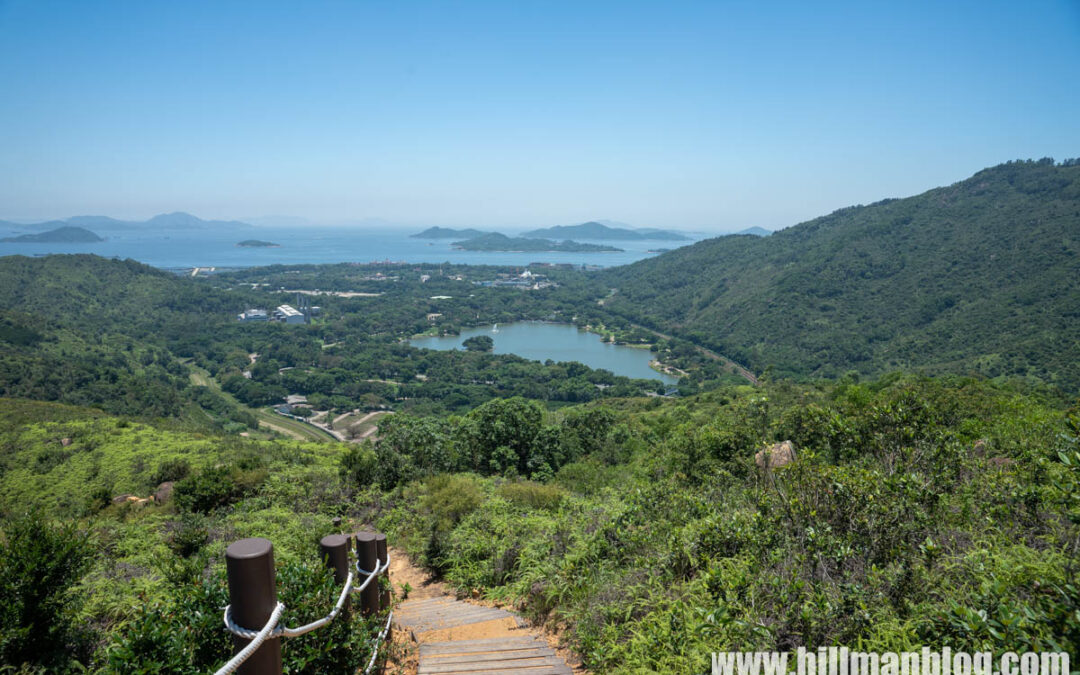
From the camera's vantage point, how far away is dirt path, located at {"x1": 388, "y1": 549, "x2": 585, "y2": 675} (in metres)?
3.21

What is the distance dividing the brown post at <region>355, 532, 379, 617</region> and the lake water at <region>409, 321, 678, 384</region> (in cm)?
4959

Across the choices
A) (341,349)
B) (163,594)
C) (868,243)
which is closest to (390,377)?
(341,349)

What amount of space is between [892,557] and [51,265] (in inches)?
3723

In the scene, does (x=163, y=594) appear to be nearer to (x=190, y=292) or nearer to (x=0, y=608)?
(x=0, y=608)

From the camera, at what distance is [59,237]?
17525 centimetres

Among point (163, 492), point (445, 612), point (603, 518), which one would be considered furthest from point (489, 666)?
point (163, 492)

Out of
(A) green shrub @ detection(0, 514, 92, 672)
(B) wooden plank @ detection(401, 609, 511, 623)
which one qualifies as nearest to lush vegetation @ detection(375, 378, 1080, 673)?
(B) wooden plank @ detection(401, 609, 511, 623)

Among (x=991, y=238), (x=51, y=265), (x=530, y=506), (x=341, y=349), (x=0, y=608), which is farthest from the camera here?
(x=51, y=265)

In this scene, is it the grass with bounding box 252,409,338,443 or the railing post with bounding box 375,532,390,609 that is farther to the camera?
the grass with bounding box 252,409,338,443

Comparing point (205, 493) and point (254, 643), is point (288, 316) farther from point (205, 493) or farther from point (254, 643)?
point (254, 643)

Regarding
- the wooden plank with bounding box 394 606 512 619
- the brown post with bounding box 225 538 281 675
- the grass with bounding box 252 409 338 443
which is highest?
the brown post with bounding box 225 538 281 675

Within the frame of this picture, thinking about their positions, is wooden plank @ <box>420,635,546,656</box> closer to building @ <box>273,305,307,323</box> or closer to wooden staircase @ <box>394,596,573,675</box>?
wooden staircase @ <box>394,596,573,675</box>

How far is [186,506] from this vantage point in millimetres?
7547

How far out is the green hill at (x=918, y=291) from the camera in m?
37.5
